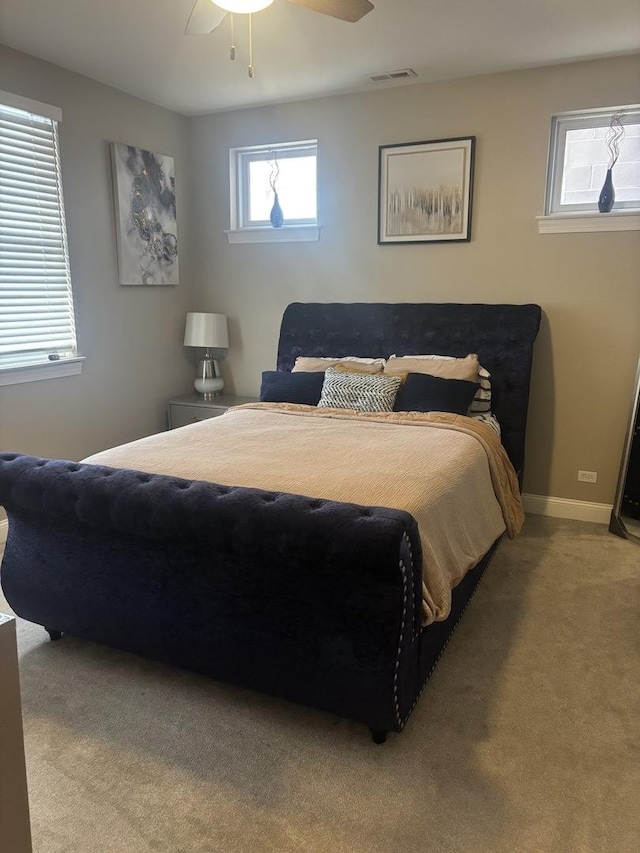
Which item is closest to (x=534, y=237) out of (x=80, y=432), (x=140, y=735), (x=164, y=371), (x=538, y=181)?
(x=538, y=181)

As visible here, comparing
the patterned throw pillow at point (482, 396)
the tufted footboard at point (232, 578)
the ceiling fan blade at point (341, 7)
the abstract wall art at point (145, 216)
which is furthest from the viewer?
the abstract wall art at point (145, 216)

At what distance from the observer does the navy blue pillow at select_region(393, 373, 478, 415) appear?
3.42 m

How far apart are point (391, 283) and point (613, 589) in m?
2.31

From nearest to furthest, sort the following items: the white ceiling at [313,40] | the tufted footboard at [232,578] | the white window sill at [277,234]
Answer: the tufted footboard at [232,578], the white ceiling at [313,40], the white window sill at [277,234]

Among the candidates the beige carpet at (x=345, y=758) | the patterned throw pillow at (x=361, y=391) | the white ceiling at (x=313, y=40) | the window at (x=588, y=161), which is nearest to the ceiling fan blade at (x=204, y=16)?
the white ceiling at (x=313, y=40)

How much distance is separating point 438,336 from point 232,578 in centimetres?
244

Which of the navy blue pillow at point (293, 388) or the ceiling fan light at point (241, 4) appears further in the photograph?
the navy blue pillow at point (293, 388)

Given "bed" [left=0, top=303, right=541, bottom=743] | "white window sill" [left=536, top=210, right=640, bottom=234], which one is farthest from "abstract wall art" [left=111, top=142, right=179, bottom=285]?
"white window sill" [left=536, top=210, right=640, bottom=234]

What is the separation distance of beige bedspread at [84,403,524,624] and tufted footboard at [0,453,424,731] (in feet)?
0.87

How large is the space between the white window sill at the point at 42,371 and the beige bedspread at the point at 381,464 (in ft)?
3.61

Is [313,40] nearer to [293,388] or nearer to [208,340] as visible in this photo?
[293,388]

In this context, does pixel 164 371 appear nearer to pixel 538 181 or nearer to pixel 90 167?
pixel 90 167

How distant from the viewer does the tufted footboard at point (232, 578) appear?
5.77 feet

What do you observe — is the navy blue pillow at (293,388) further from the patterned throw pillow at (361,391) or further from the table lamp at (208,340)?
the table lamp at (208,340)
